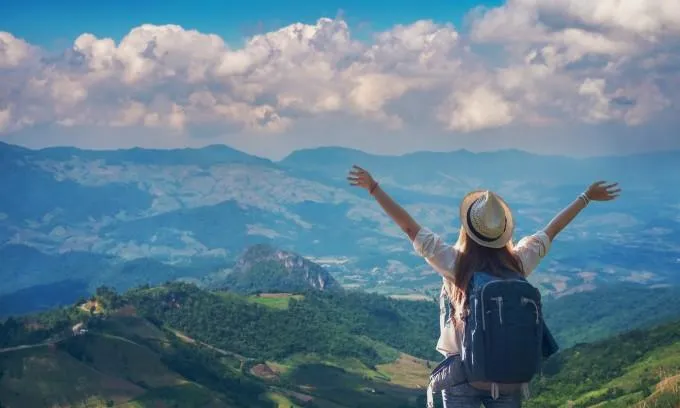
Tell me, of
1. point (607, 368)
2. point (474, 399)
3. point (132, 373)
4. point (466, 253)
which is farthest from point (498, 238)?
point (132, 373)

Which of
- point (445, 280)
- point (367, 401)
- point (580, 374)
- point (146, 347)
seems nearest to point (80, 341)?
point (146, 347)

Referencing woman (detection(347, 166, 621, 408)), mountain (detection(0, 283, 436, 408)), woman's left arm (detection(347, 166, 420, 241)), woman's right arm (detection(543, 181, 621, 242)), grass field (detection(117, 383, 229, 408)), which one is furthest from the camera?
mountain (detection(0, 283, 436, 408))

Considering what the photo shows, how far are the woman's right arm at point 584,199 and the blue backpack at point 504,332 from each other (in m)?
2.70

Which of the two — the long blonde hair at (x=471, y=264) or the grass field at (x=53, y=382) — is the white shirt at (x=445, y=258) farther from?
the grass field at (x=53, y=382)

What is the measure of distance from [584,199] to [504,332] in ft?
13.3

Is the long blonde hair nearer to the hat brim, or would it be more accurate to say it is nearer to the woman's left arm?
the hat brim

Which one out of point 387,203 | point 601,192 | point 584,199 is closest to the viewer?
point 387,203

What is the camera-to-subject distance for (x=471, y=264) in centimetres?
1085

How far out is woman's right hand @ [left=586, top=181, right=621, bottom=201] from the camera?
1317cm

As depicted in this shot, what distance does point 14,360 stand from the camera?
146m

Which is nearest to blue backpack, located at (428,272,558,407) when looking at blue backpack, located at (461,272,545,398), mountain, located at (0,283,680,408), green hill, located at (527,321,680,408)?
blue backpack, located at (461,272,545,398)

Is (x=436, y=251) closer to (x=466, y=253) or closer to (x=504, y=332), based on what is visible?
(x=466, y=253)

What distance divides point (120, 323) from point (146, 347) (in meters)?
20.7

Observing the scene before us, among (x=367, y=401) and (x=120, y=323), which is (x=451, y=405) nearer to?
(x=367, y=401)
